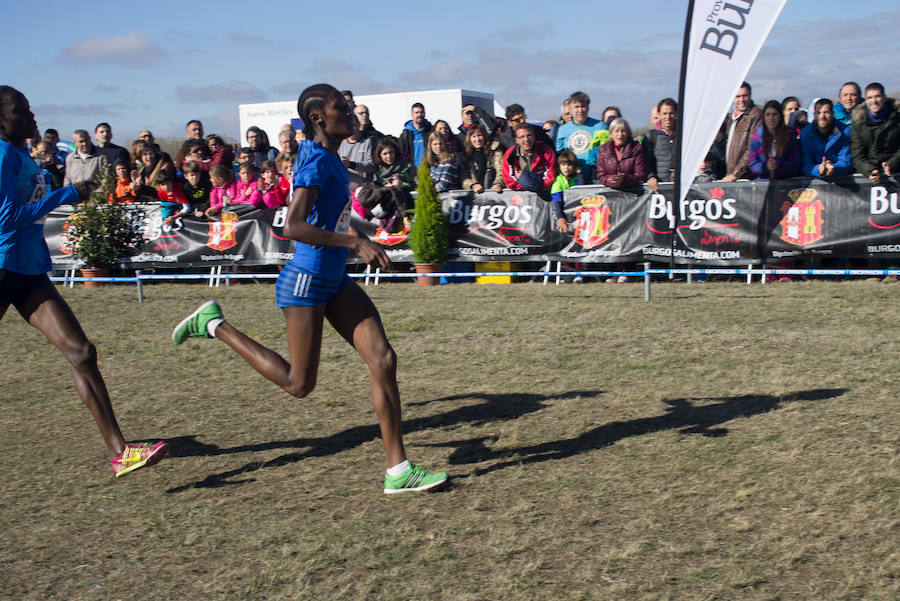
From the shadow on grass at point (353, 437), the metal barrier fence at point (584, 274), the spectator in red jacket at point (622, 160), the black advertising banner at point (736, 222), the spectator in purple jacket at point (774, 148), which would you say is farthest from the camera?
the spectator in red jacket at point (622, 160)

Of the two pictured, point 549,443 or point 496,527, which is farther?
point 549,443

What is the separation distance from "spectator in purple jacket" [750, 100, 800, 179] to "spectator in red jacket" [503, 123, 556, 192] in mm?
2989

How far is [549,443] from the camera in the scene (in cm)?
538

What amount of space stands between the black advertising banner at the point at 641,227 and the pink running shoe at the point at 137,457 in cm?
798

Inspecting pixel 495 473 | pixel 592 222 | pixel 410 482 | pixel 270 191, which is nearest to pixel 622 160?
pixel 592 222

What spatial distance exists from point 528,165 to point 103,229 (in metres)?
7.65

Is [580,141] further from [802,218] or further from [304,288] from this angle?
[304,288]

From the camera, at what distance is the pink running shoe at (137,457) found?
486cm

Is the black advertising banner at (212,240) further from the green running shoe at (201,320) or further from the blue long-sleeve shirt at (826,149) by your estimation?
the green running shoe at (201,320)

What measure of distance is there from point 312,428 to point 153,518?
5.63 feet

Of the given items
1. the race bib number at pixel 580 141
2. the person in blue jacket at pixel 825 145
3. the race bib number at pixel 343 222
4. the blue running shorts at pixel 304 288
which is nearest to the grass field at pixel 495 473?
the blue running shorts at pixel 304 288

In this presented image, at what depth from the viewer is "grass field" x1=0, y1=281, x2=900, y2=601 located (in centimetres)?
357

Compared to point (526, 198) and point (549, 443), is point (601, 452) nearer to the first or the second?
point (549, 443)

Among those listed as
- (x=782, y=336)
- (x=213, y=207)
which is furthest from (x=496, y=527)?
(x=213, y=207)
